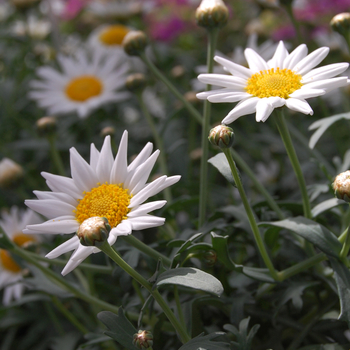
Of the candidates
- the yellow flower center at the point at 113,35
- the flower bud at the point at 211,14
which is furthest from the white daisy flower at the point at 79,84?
the flower bud at the point at 211,14

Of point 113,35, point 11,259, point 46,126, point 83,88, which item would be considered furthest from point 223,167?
point 113,35

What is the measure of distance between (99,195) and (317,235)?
1.02 ft

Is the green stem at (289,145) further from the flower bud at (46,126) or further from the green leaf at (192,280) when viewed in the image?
the flower bud at (46,126)

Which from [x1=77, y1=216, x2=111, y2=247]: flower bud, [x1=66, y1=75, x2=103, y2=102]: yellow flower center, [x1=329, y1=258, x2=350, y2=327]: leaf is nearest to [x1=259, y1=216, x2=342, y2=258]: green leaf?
[x1=329, y1=258, x2=350, y2=327]: leaf

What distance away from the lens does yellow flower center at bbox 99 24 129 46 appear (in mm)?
1827

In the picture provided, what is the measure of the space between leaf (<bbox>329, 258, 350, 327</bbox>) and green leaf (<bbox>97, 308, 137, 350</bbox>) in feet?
0.86

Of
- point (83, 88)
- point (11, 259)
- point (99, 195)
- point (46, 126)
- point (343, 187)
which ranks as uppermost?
point (83, 88)

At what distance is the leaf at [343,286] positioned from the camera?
0.54 m

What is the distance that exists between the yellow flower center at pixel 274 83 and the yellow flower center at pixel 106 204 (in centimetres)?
24

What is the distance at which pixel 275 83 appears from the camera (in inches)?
23.8

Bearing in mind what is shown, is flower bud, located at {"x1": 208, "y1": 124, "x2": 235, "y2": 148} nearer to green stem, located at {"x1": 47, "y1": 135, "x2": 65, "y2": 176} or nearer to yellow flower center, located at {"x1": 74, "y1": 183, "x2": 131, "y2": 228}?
yellow flower center, located at {"x1": 74, "y1": 183, "x2": 131, "y2": 228}

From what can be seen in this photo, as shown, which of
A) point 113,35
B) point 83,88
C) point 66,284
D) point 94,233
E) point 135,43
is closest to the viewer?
point 94,233

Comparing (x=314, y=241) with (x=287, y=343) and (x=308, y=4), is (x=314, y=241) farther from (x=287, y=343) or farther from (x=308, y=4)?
(x=308, y=4)

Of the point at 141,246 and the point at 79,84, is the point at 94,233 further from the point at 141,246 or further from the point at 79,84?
the point at 79,84
